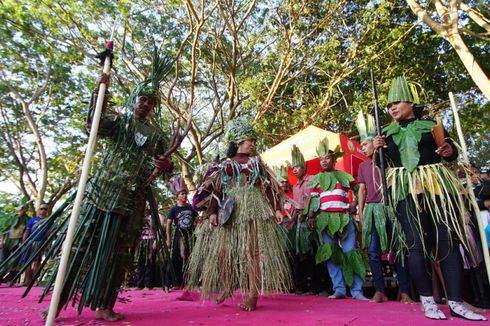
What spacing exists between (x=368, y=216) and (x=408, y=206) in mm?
1581

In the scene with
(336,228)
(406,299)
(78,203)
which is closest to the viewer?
(78,203)

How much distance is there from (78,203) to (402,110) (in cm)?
257

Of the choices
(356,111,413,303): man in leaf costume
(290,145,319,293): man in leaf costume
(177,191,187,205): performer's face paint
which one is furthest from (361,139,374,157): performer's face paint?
(177,191,187,205): performer's face paint

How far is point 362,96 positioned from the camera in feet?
35.3

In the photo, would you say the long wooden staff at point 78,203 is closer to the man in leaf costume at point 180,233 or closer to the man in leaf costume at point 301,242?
the man in leaf costume at point 301,242

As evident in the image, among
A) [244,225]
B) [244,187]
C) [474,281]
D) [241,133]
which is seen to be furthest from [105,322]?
[474,281]

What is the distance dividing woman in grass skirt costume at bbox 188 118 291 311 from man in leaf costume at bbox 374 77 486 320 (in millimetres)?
1077

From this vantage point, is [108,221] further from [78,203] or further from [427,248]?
[427,248]

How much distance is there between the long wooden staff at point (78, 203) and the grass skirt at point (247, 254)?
55.3 inches

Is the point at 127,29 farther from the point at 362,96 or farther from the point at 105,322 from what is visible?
the point at 105,322

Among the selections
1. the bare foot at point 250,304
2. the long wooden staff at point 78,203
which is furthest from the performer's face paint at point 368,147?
the long wooden staff at point 78,203

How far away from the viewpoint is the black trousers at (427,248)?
2.70m

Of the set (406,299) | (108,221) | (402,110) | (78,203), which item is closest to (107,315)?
(108,221)

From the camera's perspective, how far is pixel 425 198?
283 centimetres
